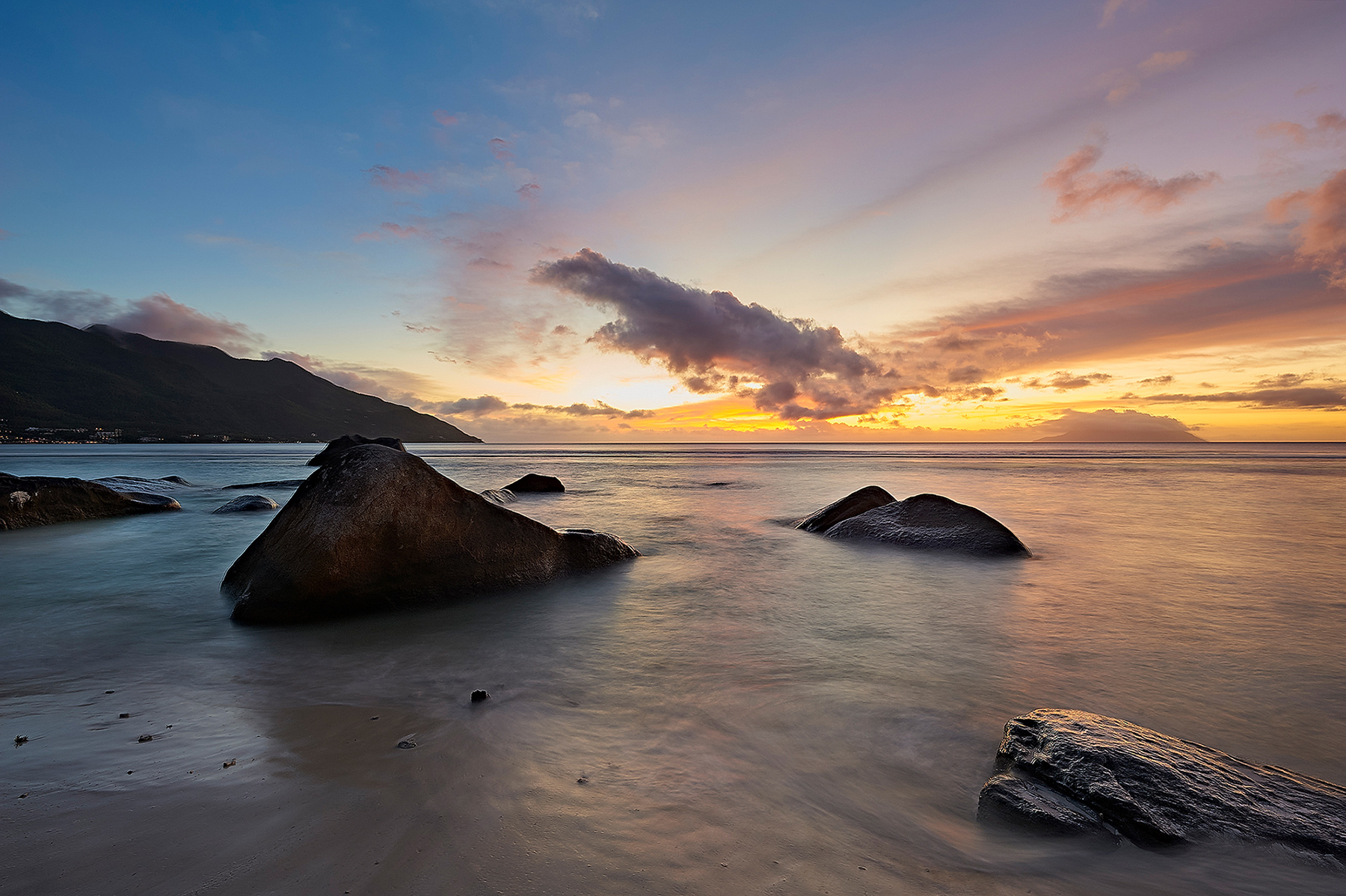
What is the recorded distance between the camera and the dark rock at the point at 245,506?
44.2ft

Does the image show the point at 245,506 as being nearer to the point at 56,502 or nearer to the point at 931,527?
the point at 56,502

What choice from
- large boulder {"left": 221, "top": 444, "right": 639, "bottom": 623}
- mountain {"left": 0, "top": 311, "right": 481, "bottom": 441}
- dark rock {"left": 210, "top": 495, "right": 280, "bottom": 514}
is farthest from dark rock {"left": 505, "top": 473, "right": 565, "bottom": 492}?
mountain {"left": 0, "top": 311, "right": 481, "bottom": 441}

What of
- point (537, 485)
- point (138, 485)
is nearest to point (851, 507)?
point (537, 485)

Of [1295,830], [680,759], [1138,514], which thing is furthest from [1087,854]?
[1138,514]

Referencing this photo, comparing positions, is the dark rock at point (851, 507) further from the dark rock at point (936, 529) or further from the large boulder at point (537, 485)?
the large boulder at point (537, 485)

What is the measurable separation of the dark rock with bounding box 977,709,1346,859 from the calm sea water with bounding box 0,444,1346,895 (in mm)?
134

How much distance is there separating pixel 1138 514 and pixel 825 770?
1592 centimetres

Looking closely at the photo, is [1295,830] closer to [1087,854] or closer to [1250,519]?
[1087,854]

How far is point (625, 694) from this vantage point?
3.94 m

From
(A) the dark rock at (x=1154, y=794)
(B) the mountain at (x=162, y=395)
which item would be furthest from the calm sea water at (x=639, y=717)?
(B) the mountain at (x=162, y=395)

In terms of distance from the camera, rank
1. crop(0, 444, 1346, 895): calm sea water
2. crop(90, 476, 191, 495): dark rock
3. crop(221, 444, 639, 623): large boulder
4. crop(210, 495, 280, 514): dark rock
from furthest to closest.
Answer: crop(90, 476, 191, 495): dark rock, crop(210, 495, 280, 514): dark rock, crop(221, 444, 639, 623): large boulder, crop(0, 444, 1346, 895): calm sea water

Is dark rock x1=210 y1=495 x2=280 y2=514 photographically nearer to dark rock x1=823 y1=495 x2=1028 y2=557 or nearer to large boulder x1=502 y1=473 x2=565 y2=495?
large boulder x1=502 y1=473 x2=565 y2=495

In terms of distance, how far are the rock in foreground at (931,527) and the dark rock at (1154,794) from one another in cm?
626

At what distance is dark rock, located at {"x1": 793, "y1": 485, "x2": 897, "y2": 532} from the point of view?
1112 cm
